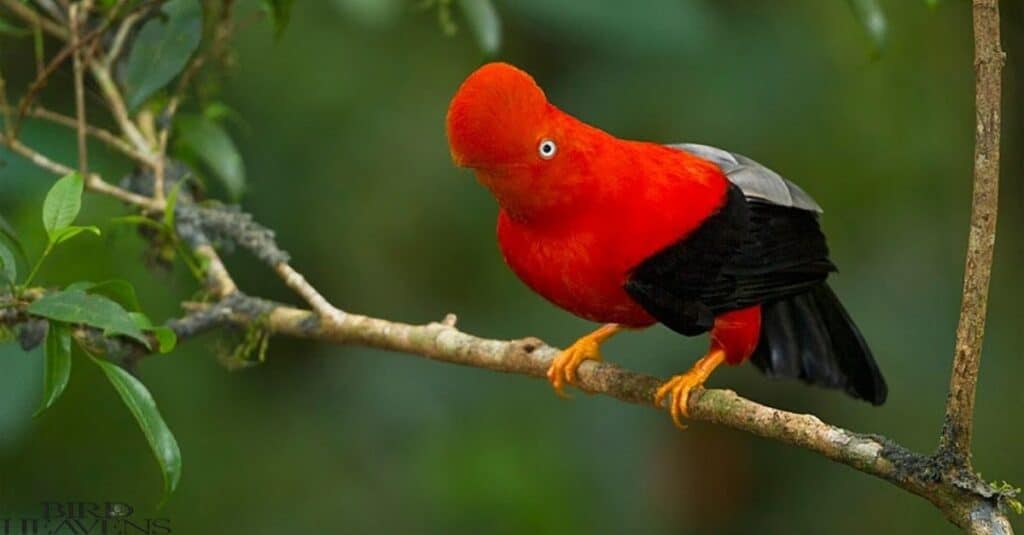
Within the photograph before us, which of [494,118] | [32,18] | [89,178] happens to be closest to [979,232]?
[494,118]

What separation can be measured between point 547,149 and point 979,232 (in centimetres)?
97

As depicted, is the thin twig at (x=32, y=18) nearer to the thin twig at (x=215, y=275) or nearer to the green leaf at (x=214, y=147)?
the green leaf at (x=214, y=147)

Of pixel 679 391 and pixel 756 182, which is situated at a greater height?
pixel 756 182

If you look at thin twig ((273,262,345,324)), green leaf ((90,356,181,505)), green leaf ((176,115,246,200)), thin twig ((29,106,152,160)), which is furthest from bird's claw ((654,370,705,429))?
thin twig ((29,106,152,160))

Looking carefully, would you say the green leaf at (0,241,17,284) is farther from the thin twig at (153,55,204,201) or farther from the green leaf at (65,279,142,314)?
the thin twig at (153,55,204,201)

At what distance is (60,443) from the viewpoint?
4547 millimetres

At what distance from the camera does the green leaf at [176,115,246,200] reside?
3.55 meters

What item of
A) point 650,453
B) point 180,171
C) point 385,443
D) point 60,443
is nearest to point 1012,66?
point 650,453

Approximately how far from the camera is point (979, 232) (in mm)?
2047

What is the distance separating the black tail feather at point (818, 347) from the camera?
355 centimetres

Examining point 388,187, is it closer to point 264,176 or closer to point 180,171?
point 264,176

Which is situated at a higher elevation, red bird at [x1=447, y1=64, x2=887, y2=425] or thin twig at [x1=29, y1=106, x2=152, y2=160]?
thin twig at [x1=29, y1=106, x2=152, y2=160]

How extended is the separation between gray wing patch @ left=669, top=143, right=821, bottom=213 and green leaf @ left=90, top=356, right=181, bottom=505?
4.53 feet

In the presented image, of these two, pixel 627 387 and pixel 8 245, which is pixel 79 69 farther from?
pixel 627 387
